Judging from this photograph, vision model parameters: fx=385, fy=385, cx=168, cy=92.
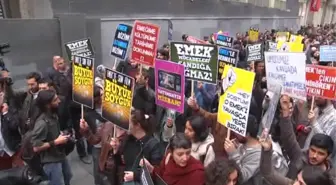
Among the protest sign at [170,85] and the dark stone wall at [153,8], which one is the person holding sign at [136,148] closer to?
the protest sign at [170,85]

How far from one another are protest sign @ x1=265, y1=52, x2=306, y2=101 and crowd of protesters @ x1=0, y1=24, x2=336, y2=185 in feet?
0.54

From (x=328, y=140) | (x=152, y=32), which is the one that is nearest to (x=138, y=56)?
(x=152, y=32)

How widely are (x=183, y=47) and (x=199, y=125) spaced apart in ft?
5.35

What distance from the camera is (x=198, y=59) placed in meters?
4.72

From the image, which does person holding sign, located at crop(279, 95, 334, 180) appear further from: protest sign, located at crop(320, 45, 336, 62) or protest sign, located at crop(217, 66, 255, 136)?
protest sign, located at crop(320, 45, 336, 62)

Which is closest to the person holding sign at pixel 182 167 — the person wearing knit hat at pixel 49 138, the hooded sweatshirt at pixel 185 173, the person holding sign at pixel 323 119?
the hooded sweatshirt at pixel 185 173

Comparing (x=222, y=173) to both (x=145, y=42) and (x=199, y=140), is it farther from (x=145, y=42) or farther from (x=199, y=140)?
(x=145, y=42)

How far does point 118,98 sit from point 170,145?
0.90 metres

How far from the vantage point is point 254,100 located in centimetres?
544

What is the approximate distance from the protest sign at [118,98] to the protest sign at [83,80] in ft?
1.52

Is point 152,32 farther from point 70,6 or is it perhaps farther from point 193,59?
point 70,6

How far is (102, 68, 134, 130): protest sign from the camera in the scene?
145 inches

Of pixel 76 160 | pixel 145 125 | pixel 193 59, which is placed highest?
pixel 193 59

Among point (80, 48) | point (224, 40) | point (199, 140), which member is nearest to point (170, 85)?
point (199, 140)
